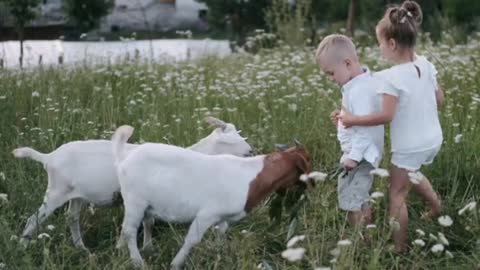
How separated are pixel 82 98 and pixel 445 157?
3517 mm

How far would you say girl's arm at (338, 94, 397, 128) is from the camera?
4.51 metres

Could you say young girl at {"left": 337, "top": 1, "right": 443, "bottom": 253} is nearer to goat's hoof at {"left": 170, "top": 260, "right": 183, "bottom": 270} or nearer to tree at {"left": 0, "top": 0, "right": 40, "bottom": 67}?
goat's hoof at {"left": 170, "top": 260, "right": 183, "bottom": 270}

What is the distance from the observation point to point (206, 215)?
432cm

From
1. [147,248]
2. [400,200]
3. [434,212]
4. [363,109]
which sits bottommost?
[147,248]

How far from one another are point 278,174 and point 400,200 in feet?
2.31

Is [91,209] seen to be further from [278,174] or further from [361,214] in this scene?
[361,214]

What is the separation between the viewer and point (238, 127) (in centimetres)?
672

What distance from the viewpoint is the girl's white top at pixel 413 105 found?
459 cm

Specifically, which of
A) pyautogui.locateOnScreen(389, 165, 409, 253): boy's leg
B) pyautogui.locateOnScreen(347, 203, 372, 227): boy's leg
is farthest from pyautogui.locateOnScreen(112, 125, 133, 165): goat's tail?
pyautogui.locateOnScreen(389, 165, 409, 253): boy's leg

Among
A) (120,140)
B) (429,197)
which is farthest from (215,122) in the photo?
(429,197)

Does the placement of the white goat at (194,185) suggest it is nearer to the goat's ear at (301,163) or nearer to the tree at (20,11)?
the goat's ear at (301,163)

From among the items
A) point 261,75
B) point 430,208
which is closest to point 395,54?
point 430,208

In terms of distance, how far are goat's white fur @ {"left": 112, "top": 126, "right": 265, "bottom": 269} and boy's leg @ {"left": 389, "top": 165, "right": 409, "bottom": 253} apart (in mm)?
745

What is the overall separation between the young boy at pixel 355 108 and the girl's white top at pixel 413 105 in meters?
0.10
